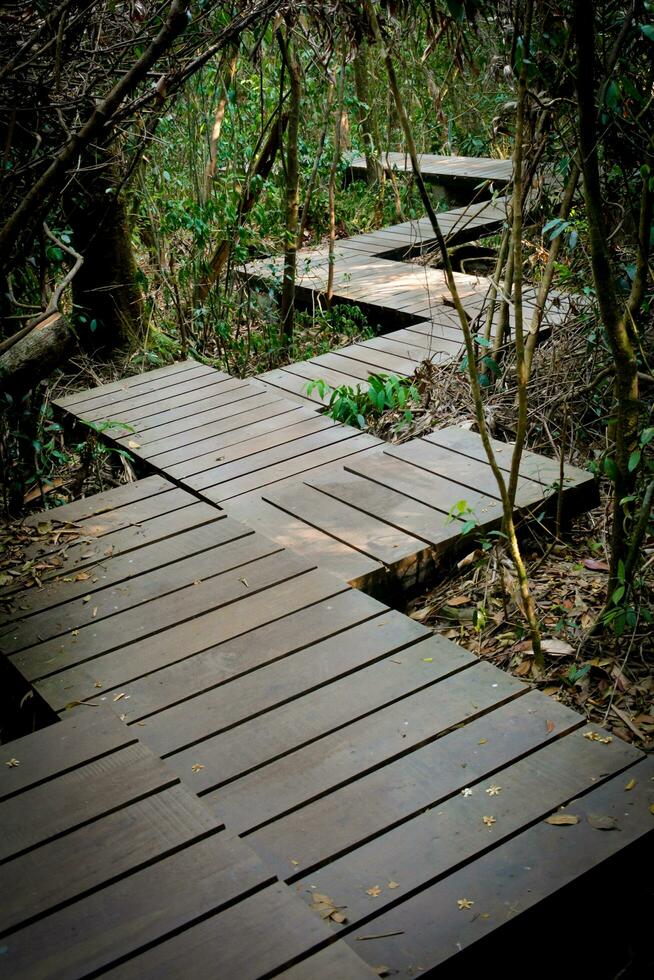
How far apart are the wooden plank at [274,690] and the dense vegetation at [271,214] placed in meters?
0.45

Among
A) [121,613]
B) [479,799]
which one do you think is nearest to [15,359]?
[121,613]

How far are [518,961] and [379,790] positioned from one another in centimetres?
46

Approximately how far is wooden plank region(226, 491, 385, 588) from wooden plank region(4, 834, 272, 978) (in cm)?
138

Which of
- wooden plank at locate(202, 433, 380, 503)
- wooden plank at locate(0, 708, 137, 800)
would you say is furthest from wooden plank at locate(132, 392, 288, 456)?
wooden plank at locate(0, 708, 137, 800)

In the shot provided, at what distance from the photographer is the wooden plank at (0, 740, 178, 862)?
2119mm

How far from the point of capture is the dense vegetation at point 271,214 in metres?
2.90

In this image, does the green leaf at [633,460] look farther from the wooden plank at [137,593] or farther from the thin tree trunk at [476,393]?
the wooden plank at [137,593]

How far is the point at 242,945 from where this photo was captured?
1.82 metres

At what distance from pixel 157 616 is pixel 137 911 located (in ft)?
4.34

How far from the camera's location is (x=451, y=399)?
4805 mm

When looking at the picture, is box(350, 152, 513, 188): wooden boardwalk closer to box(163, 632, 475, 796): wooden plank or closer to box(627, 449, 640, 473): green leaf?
box(627, 449, 640, 473): green leaf

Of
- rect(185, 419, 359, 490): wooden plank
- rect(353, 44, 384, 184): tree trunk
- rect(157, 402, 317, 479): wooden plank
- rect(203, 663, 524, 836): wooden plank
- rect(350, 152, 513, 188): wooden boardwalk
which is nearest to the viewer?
rect(203, 663, 524, 836): wooden plank

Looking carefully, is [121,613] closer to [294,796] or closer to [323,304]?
[294,796]

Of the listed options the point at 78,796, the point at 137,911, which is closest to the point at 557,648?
the point at 78,796
